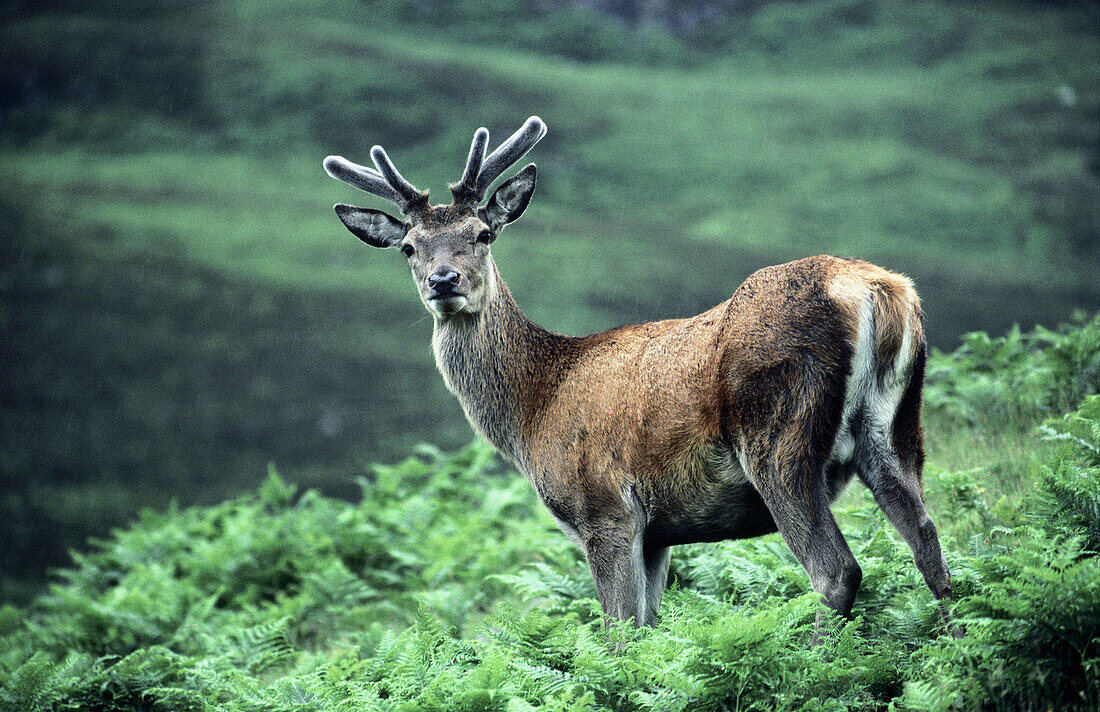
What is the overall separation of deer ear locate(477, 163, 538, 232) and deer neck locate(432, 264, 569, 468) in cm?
40

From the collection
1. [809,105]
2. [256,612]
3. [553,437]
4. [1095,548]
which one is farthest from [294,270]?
[1095,548]

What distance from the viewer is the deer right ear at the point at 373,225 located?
689cm

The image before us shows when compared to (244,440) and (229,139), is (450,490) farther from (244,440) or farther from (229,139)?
(229,139)

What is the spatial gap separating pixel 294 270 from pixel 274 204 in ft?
12.3

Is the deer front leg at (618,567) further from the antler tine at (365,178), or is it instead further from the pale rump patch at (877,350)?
the antler tine at (365,178)

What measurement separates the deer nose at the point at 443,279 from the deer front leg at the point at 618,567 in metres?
1.85

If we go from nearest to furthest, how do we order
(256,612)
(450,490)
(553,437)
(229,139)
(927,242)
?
(553,437) → (256,612) → (450,490) → (927,242) → (229,139)

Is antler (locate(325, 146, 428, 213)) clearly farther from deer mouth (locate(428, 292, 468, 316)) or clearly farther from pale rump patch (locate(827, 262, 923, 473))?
pale rump patch (locate(827, 262, 923, 473))

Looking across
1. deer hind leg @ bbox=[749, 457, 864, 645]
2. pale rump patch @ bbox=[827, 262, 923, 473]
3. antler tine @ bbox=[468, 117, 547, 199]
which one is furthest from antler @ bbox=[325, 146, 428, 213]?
deer hind leg @ bbox=[749, 457, 864, 645]

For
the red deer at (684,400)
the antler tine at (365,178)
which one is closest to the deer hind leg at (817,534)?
the red deer at (684,400)

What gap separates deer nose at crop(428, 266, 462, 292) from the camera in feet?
20.5

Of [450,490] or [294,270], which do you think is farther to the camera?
[294,270]

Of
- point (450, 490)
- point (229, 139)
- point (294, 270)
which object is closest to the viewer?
point (450, 490)

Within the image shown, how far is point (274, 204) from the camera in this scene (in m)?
30.5
